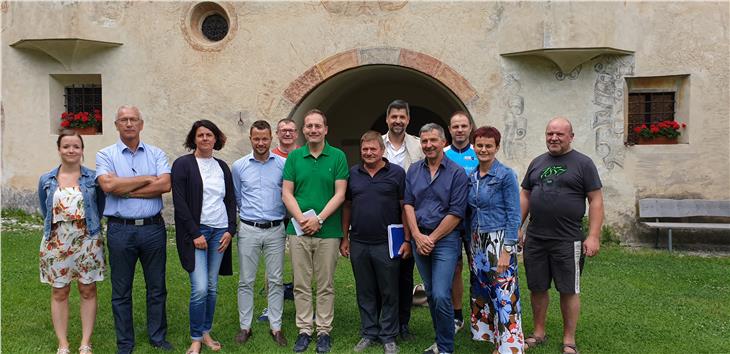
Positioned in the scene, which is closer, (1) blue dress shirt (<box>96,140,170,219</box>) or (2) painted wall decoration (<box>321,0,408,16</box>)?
(1) blue dress shirt (<box>96,140,170,219</box>)

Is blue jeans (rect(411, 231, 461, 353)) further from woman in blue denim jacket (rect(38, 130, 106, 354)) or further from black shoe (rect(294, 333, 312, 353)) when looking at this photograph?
woman in blue denim jacket (rect(38, 130, 106, 354))

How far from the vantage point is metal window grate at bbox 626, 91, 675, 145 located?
9969 millimetres

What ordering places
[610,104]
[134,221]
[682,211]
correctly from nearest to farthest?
[134,221], [682,211], [610,104]

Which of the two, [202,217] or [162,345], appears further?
[162,345]

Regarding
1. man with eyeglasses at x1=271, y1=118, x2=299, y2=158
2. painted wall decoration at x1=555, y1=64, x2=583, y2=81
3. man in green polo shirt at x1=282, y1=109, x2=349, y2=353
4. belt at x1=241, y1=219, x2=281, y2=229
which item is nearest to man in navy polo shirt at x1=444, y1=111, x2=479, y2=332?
man in green polo shirt at x1=282, y1=109, x2=349, y2=353

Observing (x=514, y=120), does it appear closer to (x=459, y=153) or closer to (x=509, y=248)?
(x=459, y=153)

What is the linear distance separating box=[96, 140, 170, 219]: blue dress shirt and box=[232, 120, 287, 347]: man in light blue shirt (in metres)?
0.67

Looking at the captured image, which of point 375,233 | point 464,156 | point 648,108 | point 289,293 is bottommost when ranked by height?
point 289,293

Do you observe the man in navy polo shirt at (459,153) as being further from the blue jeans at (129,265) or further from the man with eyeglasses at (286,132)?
the blue jeans at (129,265)

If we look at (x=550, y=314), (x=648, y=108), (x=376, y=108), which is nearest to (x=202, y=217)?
(x=550, y=314)

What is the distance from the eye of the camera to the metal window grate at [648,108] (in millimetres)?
9969

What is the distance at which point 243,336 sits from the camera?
5.10 meters

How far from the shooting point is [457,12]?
995cm

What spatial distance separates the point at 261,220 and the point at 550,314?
303 cm
